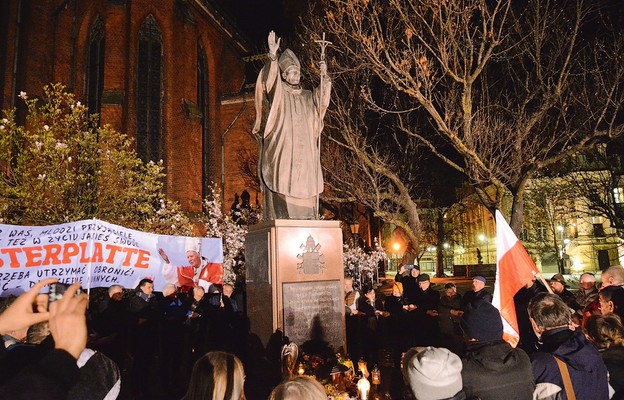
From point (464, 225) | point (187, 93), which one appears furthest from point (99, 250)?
point (464, 225)

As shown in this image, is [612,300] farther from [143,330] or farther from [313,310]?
[143,330]

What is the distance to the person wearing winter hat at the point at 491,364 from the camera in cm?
Result: 282

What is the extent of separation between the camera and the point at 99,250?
7.60 metres

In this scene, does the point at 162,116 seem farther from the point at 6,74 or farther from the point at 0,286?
the point at 0,286

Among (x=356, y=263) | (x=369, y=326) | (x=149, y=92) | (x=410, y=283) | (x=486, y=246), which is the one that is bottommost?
(x=369, y=326)

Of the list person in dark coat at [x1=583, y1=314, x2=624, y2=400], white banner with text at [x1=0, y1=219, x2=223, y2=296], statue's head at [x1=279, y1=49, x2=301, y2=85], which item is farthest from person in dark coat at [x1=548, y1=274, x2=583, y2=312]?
white banner with text at [x1=0, y1=219, x2=223, y2=296]

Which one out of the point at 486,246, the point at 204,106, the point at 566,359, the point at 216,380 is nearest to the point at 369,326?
the point at 566,359

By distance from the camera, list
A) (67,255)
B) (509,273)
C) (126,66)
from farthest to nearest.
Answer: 1. (126,66)
2. (67,255)
3. (509,273)

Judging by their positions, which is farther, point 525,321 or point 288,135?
point 525,321

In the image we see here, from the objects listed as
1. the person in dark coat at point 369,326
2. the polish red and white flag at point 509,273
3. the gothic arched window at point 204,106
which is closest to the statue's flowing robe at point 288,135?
the polish red and white flag at point 509,273

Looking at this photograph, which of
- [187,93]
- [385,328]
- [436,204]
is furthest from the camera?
[436,204]

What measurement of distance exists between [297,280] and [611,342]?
3437mm

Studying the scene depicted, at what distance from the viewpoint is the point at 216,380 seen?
2377 millimetres

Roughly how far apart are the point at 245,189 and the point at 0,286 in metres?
19.9
